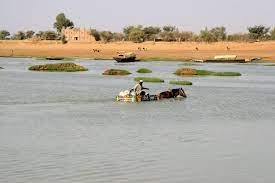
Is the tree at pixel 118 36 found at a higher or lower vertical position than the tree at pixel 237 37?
lower

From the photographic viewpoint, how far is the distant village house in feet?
347

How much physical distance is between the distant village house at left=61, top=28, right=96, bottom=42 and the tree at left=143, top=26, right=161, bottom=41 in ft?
31.2

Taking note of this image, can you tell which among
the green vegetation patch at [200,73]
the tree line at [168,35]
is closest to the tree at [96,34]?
the tree line at [168,35]

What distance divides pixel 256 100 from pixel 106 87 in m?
9.80

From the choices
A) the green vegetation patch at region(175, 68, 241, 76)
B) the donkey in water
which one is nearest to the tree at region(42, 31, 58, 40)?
the green vegetation patch at region(175, 68, 241, 76)

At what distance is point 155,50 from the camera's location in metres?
81.6

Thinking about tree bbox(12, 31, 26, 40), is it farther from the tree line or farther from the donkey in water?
the donkey in water

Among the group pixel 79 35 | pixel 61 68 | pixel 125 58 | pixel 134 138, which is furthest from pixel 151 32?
pixel 134 138

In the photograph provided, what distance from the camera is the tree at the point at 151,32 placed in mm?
104562

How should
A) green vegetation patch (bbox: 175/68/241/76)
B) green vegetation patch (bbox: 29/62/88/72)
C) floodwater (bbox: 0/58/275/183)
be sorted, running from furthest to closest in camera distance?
green vegetation patch (bbox: 29/62/88/72) → green vegetation patch (bbox: 175/68/241/76) → floodwater (bbox: 0/58/275/183)

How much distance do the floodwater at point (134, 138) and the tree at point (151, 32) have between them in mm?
72867

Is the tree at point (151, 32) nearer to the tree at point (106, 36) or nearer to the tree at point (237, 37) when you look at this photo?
the tree at point (106, 36)

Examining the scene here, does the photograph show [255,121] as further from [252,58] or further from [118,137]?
[252,58]

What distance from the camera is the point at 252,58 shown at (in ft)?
221
